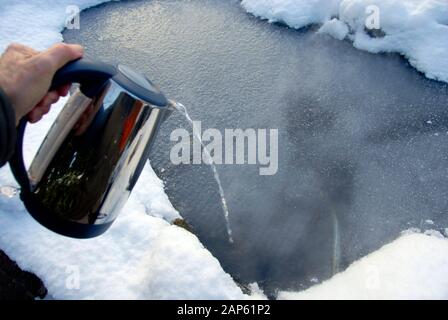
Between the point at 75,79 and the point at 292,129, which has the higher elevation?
the point at 75,79

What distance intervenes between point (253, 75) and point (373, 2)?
1.87m

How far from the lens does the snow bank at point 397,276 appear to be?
2176 mm

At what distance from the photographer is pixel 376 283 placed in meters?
2.25

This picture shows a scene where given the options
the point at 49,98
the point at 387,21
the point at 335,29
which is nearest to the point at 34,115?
the point at 49,98

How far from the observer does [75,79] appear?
55.7 inches

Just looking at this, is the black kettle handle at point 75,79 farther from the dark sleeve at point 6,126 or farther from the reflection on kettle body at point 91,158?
the dark sleeve at point 6,126

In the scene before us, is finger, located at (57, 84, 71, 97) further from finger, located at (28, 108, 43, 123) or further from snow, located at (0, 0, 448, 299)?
snow, located at (0, 0, 448, 299)

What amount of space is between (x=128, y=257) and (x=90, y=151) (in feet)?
3.49

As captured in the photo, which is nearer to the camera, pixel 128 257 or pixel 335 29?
pixel 128 257

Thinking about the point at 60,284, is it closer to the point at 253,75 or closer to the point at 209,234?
the point at 209,234

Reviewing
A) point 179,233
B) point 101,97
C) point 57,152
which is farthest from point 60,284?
point 101,97

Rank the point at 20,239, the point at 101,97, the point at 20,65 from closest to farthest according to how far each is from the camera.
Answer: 1. the point at 20,65
2. the point at 101,97
3. the point at 20,239

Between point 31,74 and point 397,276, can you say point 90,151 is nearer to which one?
point 31,74
